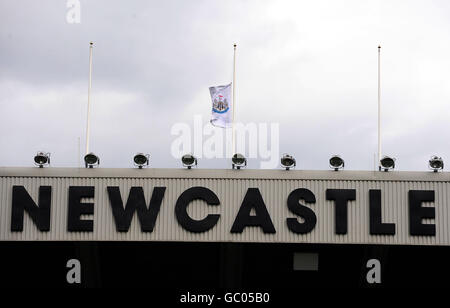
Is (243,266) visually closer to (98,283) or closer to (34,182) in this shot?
(98,283)

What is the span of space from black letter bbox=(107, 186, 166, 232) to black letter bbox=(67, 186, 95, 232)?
33.2 inches

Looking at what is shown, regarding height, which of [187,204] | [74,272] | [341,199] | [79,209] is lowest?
[74,272]

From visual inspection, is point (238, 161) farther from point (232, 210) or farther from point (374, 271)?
point (374, 271)

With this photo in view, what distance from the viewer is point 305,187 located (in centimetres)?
2886

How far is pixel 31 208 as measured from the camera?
2852cm

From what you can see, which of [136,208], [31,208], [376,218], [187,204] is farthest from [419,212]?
[31,208]

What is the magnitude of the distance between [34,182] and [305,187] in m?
10.6

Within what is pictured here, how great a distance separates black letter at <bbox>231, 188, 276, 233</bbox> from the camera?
28469 millimetres

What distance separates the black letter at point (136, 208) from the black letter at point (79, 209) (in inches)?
33.2

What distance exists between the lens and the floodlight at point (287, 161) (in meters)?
29.1

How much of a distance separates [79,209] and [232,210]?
5.93 metres

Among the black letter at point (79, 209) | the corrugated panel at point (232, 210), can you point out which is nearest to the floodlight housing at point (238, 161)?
the corrugated panel at point (232, 210)

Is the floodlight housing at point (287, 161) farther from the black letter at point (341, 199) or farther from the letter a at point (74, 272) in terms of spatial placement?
the letter a at point (74, 272)

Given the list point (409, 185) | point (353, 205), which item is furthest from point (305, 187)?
point (409, 185)
